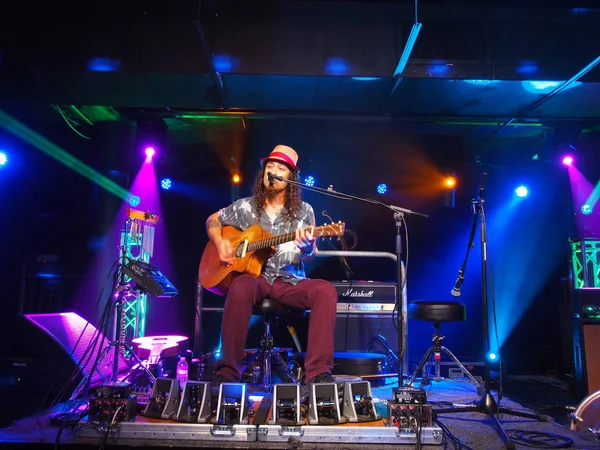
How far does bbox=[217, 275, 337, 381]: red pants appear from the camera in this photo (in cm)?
294

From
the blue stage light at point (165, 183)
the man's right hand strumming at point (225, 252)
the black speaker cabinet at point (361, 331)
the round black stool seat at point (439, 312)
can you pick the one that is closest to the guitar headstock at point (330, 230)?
the man's right hand strumming at point (225, 252)

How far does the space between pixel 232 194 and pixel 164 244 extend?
1.48m

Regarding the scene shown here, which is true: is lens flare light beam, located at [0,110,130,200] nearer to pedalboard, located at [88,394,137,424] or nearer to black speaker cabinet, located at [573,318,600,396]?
pedalboard, located at [88,394,137,424]

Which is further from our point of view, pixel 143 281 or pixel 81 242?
pixel 81 242

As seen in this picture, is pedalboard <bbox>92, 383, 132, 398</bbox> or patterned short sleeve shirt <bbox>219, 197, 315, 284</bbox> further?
patterned short sleeve shirt <bbox>219, 197, 315, 284</bbox>

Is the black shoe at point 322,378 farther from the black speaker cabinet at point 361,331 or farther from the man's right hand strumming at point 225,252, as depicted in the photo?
the black speaker cabinet at point 361,331

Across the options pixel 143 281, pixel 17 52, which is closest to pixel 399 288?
pixel 143 281

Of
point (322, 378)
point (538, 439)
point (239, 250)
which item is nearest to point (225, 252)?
point (239, 250)

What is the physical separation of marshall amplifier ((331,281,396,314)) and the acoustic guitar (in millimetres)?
2049

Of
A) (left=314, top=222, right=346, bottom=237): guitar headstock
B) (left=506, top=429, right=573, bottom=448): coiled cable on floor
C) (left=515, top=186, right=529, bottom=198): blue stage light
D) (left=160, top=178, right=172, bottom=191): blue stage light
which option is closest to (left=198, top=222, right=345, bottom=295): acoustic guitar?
(left=314, top=222, right=346, bottom=237): guitar headstock

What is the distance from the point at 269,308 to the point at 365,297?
7.45 feet

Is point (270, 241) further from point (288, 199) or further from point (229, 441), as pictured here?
point (229, 441)

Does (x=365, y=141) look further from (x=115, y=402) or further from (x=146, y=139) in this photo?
(x=115, y=402)

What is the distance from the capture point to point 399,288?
330cm
